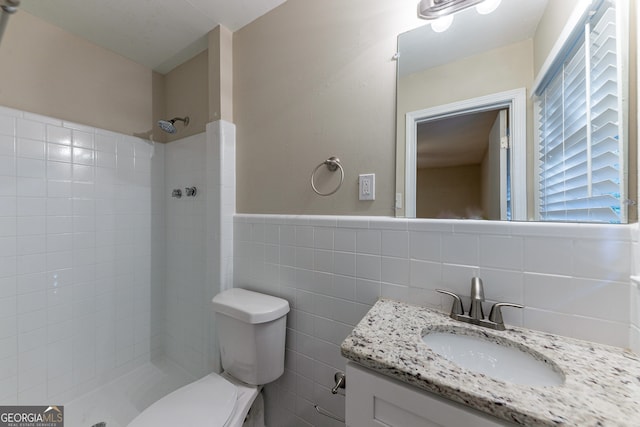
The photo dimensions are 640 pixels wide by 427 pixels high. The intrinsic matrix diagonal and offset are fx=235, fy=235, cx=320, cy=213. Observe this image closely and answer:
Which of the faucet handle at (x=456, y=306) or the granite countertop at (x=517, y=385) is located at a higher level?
the faucet handle at (x=456, y=306)

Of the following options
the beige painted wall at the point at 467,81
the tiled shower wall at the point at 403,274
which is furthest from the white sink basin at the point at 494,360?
the beige painted wall at the point at 467,81

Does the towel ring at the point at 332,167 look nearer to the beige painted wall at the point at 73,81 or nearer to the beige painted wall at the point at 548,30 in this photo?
the beige painted wall at the point at 548,30

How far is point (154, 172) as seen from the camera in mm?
1821

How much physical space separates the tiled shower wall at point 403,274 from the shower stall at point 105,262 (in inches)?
17.5

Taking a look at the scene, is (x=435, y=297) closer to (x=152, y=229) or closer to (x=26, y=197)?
(x=152, y=229)

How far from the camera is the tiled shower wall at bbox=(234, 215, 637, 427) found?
67 centimetres

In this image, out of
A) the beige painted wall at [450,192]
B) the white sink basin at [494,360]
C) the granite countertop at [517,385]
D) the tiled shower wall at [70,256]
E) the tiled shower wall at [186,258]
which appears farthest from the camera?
the tiled shower wall at [186,258]

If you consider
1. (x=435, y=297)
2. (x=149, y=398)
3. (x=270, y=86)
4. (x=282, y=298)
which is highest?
(x=270, y=86)

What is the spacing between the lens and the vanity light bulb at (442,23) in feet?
2.85

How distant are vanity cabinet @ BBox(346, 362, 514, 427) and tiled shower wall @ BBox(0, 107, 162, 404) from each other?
1796mm

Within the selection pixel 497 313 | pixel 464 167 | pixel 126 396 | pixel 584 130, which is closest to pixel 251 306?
pixel 497 313

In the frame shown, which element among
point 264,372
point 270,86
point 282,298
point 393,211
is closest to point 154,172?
point 270,86

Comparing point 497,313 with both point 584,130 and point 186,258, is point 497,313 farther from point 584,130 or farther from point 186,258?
point 186,258

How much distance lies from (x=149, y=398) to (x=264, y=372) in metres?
0.99
